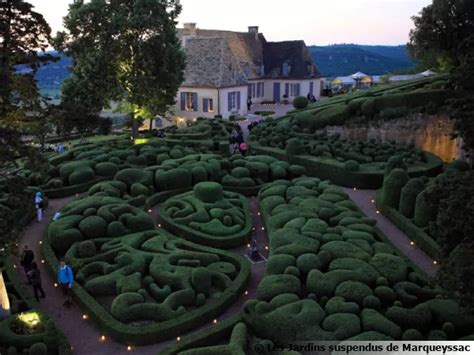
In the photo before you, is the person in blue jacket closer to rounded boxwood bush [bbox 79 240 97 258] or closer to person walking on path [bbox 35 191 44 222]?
rounded boxwood bush [bbox 79 240 97 258]

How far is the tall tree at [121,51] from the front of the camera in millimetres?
38875

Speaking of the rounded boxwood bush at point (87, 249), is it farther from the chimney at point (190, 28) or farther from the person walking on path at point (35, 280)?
the chimney at point (190, 28)

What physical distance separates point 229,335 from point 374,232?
895 cm

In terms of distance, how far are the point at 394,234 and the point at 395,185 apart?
3135mm

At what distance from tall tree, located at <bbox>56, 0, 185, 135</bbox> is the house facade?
402 inches

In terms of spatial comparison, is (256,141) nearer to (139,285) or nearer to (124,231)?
(124,231)

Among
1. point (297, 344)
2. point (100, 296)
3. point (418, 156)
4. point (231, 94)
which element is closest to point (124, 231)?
point (100, 296)

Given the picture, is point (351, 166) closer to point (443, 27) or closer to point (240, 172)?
point (240, 172)

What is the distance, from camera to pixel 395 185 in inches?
995

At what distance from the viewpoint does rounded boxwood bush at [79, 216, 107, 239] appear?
21078 millimetres

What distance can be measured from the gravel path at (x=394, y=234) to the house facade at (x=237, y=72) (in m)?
25.8

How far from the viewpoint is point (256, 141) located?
3906 centimetres

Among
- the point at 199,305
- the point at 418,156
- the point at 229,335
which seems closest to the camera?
the point at 229,335

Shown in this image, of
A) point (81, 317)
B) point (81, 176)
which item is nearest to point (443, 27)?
point (81, 176)
